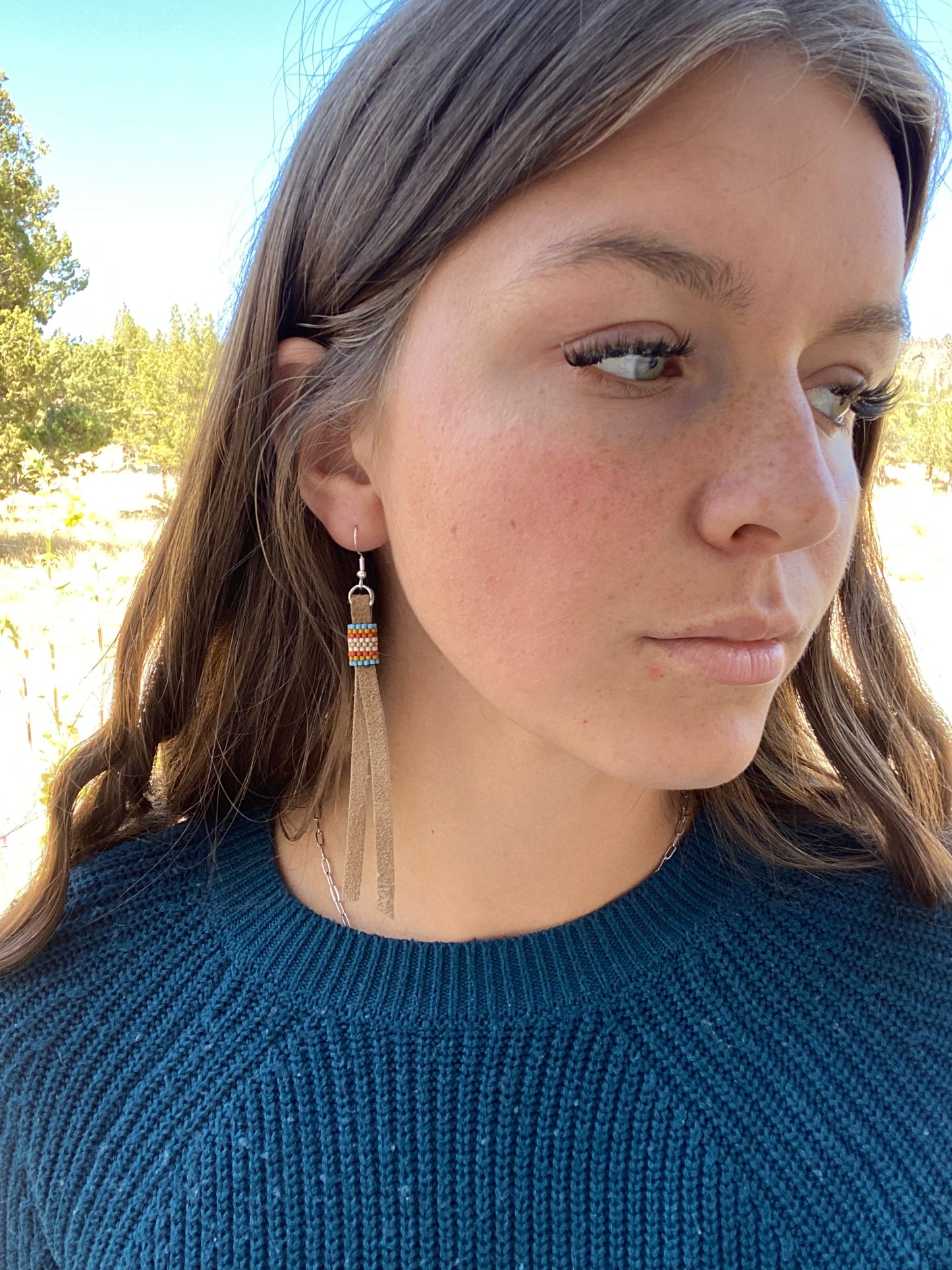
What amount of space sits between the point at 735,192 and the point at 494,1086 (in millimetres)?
869

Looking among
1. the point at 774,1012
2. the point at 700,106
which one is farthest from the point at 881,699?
the point at 700,106

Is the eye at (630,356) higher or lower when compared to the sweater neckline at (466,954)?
higher

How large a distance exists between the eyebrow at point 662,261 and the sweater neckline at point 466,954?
676 mm

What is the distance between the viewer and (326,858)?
111 centimetres

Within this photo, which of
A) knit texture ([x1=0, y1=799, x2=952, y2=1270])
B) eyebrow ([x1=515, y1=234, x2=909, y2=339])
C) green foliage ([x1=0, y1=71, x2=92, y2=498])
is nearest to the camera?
eyebrow ([x1=515, y1=234, x2=909, y2=339])

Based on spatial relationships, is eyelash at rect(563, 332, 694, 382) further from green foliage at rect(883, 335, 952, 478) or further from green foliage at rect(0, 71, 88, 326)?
green foliage at rect(0, 71, 88, 326)

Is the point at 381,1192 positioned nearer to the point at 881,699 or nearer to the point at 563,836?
the point at 563,836

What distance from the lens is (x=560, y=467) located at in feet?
2.45

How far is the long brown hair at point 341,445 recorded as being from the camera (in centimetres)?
74

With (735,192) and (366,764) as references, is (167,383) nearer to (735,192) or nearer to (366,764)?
(366,764)

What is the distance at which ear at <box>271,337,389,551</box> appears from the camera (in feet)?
3.12

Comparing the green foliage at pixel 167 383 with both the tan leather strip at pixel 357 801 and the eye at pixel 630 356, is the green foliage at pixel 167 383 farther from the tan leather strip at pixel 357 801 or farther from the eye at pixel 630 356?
the eye at pixel 630 356

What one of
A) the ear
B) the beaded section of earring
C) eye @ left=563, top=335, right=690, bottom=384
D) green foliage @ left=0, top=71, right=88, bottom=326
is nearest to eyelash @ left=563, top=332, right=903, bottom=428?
eye @ left=563, top=335, right=690, bottom=384

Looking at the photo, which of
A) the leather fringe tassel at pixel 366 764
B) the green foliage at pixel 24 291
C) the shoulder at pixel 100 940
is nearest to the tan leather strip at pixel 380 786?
the leather fringe tassel at pixel 366 764
